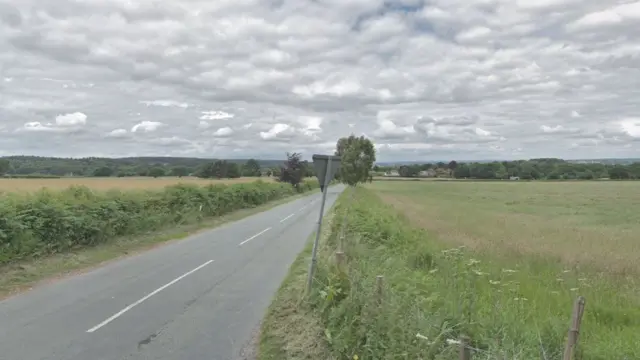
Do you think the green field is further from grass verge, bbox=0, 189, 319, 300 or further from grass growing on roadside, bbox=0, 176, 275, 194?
grass growing on roadside, bbox=0, 176, 275, 194

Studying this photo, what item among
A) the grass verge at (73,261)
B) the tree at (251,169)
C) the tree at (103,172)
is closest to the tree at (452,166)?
the tree at (251,169)

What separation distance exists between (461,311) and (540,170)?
11814 centimetres

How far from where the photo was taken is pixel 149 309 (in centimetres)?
977

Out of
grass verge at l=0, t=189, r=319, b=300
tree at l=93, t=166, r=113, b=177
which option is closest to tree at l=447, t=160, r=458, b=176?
tree at l=93, t=166, r=113, b=177

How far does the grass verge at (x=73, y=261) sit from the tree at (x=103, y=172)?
166 feet

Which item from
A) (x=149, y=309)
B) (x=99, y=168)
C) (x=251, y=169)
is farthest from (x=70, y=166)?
(x=149, y=309)

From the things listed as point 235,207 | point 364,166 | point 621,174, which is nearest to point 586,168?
point 621,174

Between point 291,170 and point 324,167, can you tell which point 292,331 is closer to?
point 324,167

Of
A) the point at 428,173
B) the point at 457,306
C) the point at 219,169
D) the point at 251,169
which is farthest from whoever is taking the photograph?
the point at 428,173

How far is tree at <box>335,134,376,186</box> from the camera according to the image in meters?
75.8

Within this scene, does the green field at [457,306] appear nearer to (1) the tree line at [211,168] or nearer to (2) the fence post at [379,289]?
(2) the fence post at [379,289]

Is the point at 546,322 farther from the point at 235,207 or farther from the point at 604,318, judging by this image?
the point at 235,207

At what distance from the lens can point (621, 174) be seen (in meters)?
102

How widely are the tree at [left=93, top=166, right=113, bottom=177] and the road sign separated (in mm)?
66009
